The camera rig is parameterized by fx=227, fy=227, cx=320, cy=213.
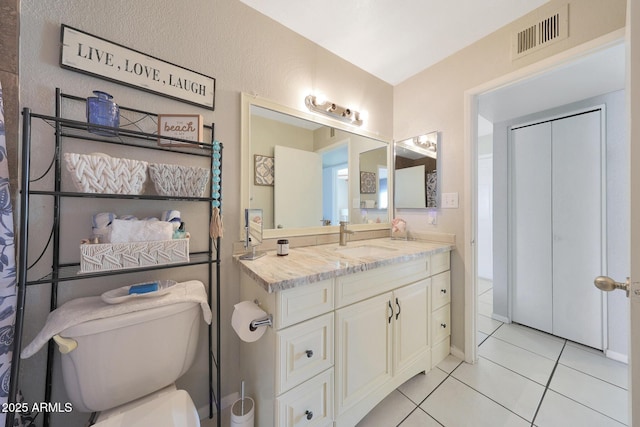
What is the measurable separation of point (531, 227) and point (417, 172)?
4.12 feet

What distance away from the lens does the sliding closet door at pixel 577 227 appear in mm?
1827

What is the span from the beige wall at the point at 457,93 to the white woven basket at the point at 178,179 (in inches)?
69.6

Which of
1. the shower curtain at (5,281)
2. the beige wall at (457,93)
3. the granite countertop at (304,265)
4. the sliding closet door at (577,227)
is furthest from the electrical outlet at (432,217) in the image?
the shower curtain at (5,281)

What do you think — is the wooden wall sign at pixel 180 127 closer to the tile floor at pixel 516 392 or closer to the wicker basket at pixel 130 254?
the wicker basket at pixel 130 254

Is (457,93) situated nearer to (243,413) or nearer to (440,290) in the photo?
(440,290)

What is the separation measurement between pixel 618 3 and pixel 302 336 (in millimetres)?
2287

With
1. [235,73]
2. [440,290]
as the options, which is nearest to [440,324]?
[440,290]

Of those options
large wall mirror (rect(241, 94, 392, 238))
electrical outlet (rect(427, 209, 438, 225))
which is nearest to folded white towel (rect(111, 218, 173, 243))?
A: large wall mirror (rect(241, 94, 392, 238))

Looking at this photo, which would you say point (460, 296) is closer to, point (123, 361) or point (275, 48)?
point (123, 361)

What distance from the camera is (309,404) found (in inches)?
39.6

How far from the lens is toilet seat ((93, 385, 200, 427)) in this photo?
796 millimetres

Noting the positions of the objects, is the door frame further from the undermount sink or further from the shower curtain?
the shower curtain

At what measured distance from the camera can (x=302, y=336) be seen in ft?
3.21

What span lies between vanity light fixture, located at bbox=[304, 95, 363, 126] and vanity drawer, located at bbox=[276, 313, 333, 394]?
1.43 meters
